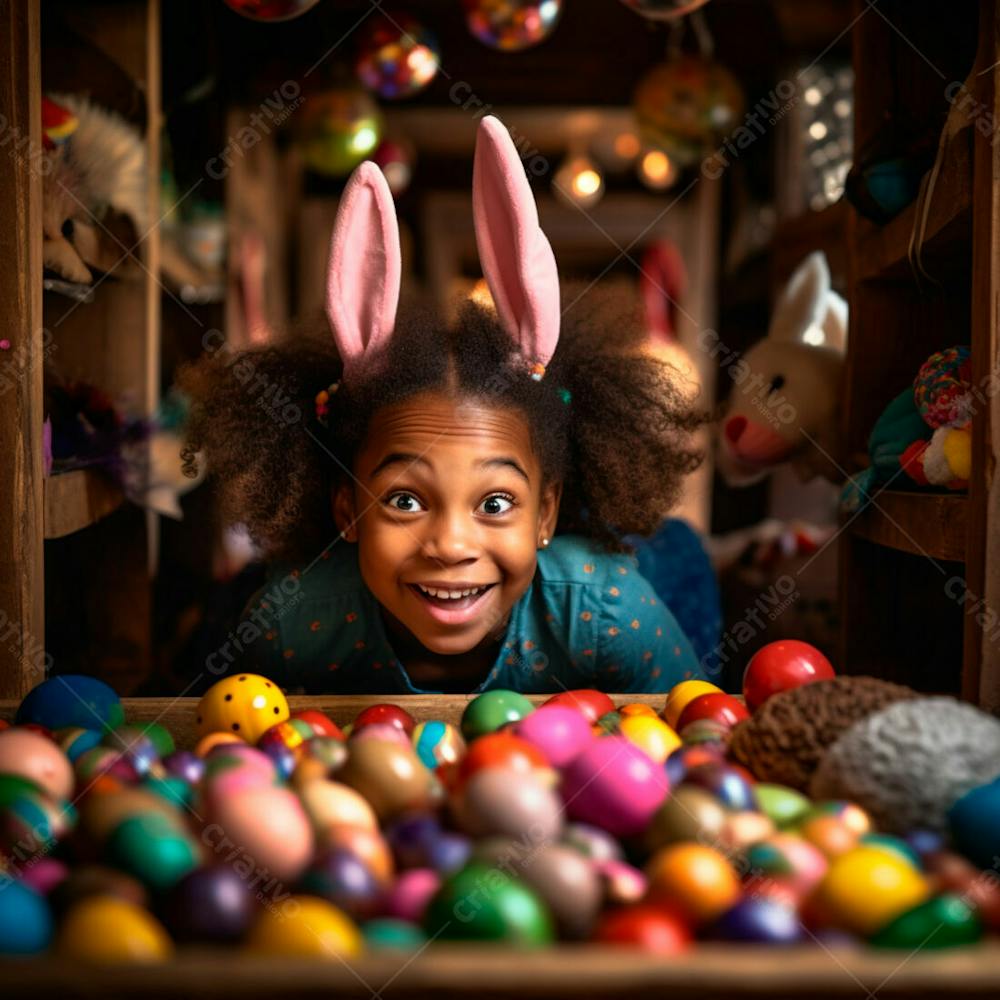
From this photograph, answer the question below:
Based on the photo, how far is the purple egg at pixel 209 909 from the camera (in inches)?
29.1

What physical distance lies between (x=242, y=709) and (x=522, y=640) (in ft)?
1.71

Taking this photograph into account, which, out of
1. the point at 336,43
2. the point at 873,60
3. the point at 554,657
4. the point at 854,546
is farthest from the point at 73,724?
the point at 336,43

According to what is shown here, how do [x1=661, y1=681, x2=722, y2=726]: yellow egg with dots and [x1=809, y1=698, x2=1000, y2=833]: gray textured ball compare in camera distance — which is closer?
[x1=809, y1=698, x2=1000, y2=833]: gray textured ball

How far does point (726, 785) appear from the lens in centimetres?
95

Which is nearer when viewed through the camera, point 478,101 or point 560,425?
point 560,425

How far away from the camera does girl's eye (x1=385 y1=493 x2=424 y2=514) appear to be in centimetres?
152

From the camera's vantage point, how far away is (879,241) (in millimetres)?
1840

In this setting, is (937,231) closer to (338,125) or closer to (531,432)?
(531,432)

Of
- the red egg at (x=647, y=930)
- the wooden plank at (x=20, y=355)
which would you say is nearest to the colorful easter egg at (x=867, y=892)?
the red egg at (x=647, y=930)

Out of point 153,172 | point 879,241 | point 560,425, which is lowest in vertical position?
point 560,425

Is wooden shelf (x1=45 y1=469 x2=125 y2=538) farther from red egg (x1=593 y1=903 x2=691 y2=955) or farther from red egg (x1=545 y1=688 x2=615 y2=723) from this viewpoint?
red egg (x1=593 y1=903 x2=691 y2=955)

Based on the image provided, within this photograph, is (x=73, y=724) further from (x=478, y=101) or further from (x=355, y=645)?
(x=478, y=101)

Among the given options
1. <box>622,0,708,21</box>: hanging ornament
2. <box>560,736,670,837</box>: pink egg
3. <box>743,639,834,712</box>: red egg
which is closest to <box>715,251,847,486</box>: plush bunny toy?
<box>622,0,708,21</box>: hanging ornament

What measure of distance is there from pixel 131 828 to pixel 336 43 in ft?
9.33
